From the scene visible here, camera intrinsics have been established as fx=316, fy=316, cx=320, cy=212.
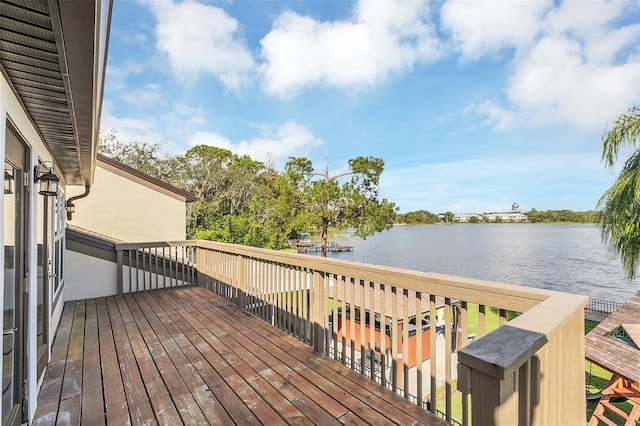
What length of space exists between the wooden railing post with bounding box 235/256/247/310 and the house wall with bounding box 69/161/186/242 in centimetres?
670

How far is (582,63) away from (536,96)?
2613 millimetres

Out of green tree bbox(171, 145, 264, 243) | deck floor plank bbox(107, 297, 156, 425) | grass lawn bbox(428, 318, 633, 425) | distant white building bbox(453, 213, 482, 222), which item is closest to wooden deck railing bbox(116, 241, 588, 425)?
deck floor plank bbox(107, 297, 156, 425)

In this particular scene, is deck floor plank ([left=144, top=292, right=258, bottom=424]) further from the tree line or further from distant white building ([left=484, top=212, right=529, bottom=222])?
distant white building ([left=484, top=212, right=529, bottom=222])

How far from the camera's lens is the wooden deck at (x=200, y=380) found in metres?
2.08

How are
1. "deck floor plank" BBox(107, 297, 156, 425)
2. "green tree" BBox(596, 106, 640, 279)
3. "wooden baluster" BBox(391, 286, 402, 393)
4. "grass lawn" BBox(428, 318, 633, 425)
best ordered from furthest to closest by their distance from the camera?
"grass lawn" BBox(428, 318, 633, 425) → "green tree" BBox(596, 106, 640, 279) → "wooden baluster" BBox(391, 286, 402, 393) → "deck floor plank" BBox(107, 297, 156, 425)

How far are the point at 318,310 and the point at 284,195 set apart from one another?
47.9ft

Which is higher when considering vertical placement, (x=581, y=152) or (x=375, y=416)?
(x=581, y=152)

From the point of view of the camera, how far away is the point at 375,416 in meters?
2.03

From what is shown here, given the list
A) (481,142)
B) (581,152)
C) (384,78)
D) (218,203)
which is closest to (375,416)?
(384,78)

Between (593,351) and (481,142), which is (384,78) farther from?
(481,142)

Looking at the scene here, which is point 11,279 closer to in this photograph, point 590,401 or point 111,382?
point 111,382

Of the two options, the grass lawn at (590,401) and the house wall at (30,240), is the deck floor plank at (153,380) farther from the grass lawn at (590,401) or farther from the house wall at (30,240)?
the grass lawn at (590,401)

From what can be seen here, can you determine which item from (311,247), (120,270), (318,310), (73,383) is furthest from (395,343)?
(311,247)

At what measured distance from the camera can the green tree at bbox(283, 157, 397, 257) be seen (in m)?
17.0
